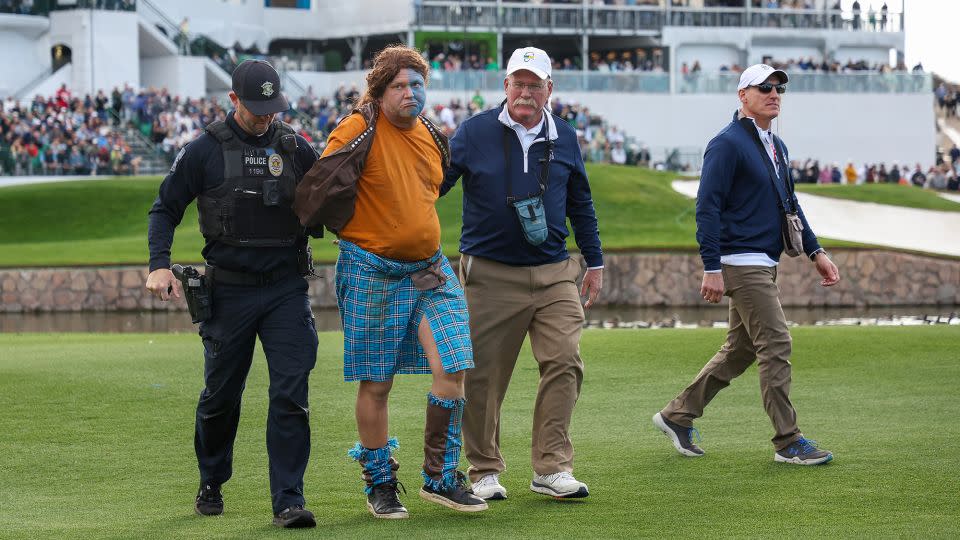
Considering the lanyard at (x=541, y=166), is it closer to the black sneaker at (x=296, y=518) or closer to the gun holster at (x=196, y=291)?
the gun holster at (x=196, y=291)

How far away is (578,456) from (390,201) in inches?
98.2

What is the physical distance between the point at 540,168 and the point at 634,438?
8.18ft

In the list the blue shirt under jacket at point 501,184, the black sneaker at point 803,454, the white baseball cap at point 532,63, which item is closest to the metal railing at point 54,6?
the blue shirt under jacket at point 501,184

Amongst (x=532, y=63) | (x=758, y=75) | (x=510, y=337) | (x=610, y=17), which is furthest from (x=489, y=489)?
(x=610, y=17)

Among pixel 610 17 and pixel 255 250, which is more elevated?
pixel 610 17

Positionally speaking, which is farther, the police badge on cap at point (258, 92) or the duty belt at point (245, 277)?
the duty belt at point (245, 277)

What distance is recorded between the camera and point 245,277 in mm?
7273

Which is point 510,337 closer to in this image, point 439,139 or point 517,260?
point 517,260

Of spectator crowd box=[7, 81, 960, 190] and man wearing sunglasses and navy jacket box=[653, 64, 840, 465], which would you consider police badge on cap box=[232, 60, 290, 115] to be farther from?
spectator crowd box=[7, 81, 960, 190]

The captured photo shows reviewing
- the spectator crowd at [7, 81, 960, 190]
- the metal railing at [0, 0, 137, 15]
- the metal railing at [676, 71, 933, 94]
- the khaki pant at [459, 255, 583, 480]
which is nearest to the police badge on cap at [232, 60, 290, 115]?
the khaki pant at [459, 255, 583, 480]

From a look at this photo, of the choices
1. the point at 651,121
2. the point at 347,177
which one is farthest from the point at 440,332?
the point at 651,121

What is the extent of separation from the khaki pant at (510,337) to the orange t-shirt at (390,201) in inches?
31.9

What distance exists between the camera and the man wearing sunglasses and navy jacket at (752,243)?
8773mm

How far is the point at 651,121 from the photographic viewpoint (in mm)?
61844
